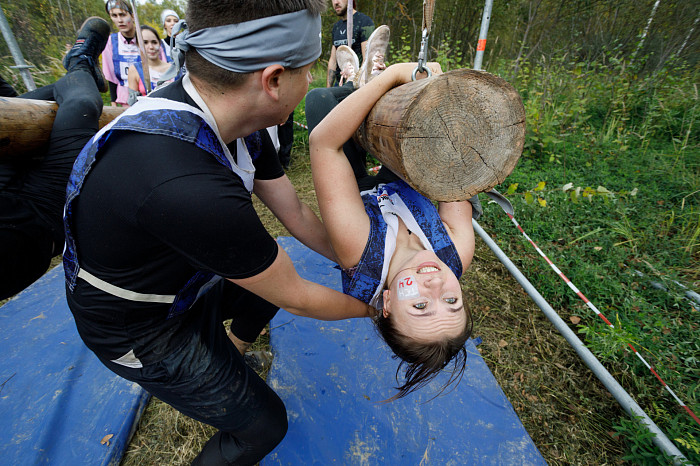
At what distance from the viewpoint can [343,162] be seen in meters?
1.60

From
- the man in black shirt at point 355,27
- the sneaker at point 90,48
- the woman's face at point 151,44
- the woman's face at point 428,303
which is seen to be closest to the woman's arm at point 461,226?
the woman's face at point 428,303

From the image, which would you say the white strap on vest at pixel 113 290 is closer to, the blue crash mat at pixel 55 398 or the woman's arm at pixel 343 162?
the woman's arm at pixel 343 162

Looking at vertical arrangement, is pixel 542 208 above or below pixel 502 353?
above

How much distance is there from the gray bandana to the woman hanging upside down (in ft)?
1.87

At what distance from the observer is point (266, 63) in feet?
3.19

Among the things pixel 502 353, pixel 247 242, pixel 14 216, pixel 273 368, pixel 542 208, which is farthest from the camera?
pixel 542 208

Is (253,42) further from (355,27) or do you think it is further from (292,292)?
(355,27)

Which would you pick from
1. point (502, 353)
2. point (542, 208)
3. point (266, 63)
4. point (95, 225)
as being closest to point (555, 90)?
point (542, 208)

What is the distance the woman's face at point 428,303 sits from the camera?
1.53m

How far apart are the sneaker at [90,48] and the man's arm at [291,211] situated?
6.24 feet

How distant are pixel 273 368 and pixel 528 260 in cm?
262

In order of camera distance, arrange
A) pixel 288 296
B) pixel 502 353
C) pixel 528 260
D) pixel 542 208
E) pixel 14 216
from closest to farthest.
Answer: pixel 288 296 → pixel 14 216 → pixel 502 353 → pixel 528 260 → pixel 542 208

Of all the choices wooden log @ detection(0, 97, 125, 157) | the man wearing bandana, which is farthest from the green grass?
wooden log @ detection(0, 97, 125, 157)

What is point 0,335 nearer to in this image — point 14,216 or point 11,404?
point 11,404
